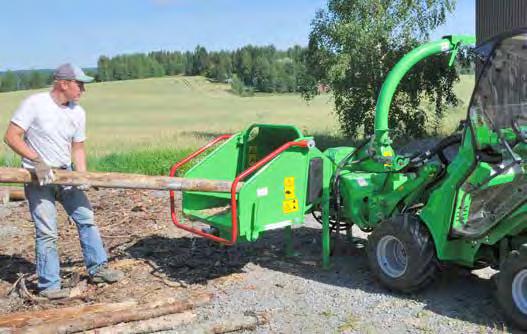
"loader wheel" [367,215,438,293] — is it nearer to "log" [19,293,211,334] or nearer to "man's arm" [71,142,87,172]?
"log" [19,293,211,334]

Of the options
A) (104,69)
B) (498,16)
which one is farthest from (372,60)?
(104,69)

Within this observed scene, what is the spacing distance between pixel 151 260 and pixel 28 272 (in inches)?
49.4

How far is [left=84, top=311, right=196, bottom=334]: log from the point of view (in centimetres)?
492

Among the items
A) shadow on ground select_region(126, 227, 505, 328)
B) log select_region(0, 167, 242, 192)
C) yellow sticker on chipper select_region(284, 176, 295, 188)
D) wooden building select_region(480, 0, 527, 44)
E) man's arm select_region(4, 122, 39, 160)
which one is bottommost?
shadow on ground select_region(126, 227, 505, 328)

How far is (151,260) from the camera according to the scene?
279 inches

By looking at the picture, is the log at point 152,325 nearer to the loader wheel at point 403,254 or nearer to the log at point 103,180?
the log at point 103,180

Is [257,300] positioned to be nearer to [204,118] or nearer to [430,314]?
[430,314]

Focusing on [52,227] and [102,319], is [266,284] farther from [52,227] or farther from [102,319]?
[52,227]

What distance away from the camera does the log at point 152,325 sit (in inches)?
194

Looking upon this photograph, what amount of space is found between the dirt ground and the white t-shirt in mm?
1277

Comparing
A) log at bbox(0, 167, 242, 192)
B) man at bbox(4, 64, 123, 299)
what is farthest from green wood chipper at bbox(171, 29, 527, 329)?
man at bbox(4, 64, 123, 299)

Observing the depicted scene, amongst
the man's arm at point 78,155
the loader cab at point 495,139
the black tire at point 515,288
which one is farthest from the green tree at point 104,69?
the black tire at point 515,288

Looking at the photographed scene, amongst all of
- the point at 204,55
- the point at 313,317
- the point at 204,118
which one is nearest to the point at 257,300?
the point at 313,317

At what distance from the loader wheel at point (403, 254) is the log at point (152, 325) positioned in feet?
5.72
